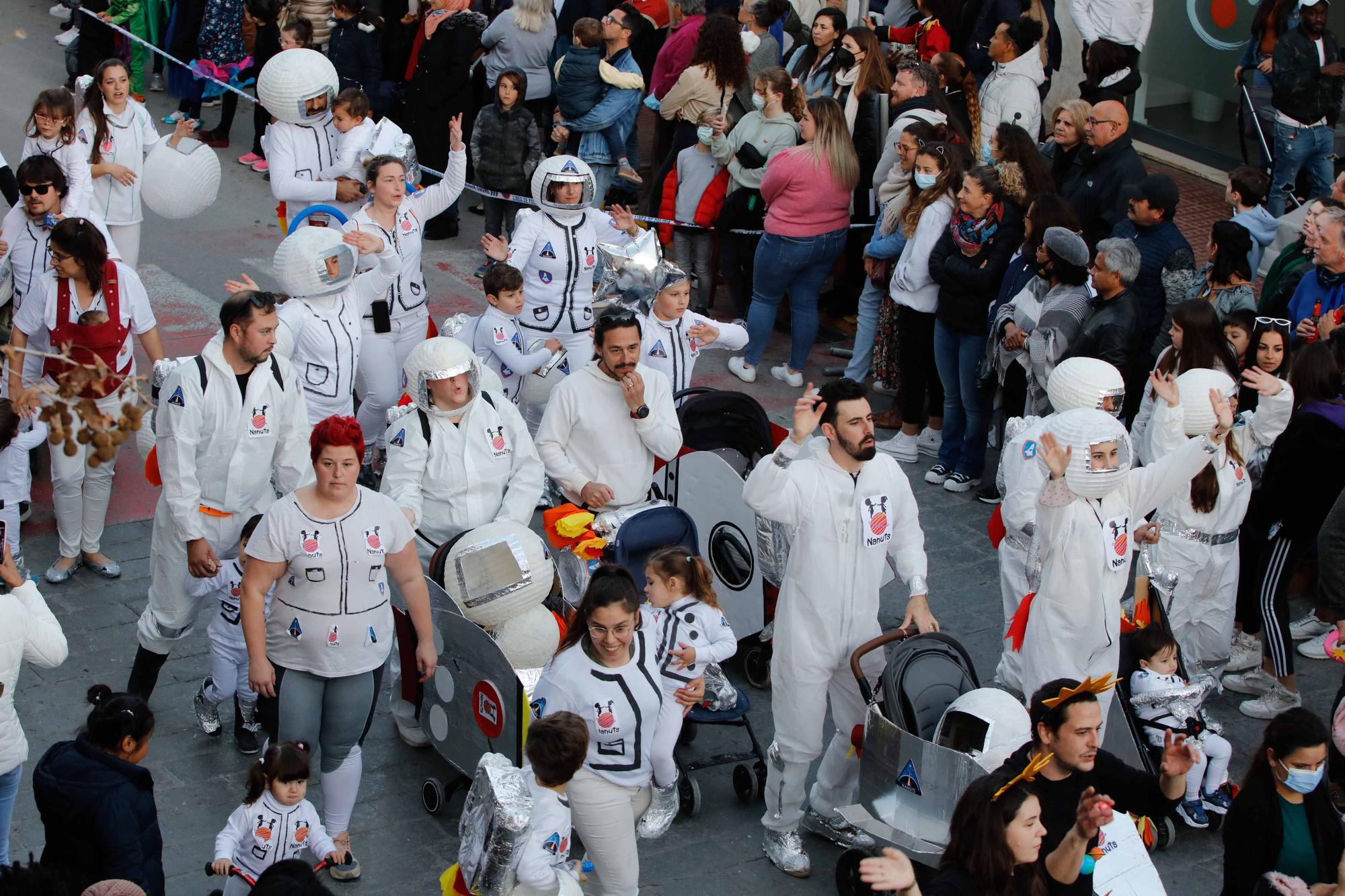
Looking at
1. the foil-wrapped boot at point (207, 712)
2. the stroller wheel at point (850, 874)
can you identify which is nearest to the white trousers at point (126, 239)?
the foil-wrapped boot at point (207, 712)

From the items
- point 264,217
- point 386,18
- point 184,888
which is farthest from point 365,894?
point 386,18

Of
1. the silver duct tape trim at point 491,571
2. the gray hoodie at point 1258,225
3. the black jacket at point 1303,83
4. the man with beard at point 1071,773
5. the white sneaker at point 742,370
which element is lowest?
the white sneaker at point 742,370

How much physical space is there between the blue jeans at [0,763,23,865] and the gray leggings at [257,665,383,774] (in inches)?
36.5

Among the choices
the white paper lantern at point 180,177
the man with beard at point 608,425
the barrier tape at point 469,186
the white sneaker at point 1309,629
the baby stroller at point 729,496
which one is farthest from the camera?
the barrier tape at point 469,186

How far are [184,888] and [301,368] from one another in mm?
2766

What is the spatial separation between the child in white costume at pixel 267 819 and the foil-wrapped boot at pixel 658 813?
1.44 m

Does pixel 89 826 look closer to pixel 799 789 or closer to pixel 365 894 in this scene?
pixel 365 894

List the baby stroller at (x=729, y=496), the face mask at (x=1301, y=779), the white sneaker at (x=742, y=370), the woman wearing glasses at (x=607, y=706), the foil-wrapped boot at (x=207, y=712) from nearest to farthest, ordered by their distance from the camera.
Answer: the face mask at (x=1301, y=779) < the woman wearing glasses at (x=607, y=706) < the foil-wrapped boot at (x=207, y=712) < the baby stroller at (x=729, y=496) < the white sneaker at (x=742, y=370)

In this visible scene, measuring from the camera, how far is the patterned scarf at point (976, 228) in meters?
9.04

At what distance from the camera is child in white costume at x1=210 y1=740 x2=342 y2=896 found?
5414mm

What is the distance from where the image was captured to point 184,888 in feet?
19.4

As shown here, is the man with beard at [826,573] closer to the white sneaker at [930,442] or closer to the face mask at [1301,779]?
the face mask at [1301,779]

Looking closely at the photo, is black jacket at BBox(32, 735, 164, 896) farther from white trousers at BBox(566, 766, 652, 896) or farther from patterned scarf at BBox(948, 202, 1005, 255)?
patterned scarf at BBox(948, 202, 1005, 255)

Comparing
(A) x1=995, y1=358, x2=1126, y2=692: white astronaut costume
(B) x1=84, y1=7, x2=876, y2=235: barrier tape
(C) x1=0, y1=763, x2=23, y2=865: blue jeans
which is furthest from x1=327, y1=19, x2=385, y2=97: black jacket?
(C) x1=0, y1=763, x2=23, y2=865: blue jeans
